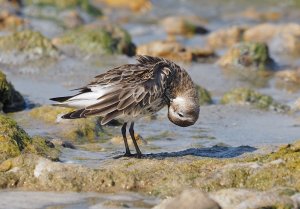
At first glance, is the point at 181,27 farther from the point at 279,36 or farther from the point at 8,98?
the point at 8,98

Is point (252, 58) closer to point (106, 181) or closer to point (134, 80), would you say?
point (134, 80)

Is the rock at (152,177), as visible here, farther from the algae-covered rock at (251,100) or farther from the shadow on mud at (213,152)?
the algae-covered rock at (251,100)

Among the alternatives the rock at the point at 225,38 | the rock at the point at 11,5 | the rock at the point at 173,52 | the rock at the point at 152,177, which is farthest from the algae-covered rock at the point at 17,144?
the rock at the point at 11,5

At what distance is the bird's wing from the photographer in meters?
6.98

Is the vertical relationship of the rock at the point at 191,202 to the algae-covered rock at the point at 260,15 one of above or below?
below

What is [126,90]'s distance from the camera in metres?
7.05

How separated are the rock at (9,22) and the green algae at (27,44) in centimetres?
436

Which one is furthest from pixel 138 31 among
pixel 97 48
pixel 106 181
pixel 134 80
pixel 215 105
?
pixel 106 181

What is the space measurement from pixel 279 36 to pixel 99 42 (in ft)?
16.8

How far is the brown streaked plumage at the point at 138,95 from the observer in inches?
276

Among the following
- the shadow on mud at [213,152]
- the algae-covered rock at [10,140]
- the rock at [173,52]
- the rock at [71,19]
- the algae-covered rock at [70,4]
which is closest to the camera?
the algae-covered rock at [10,140]

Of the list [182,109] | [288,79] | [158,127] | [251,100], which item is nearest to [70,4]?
[288,79]

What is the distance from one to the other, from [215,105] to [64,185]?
225 inches

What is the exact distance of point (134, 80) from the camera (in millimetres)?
7148
